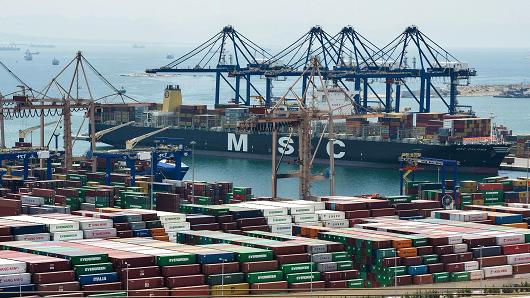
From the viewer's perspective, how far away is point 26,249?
122 ft

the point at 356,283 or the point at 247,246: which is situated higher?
the point at 247,246

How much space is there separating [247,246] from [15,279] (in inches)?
313

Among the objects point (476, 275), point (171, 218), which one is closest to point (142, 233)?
point (171, 218)

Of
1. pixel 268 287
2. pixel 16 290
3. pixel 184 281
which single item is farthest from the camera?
pixel 268 287

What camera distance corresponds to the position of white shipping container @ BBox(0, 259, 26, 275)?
1313 inches

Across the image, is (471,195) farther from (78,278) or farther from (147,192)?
(78,278)

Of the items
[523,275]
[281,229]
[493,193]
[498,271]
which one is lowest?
[523,275]

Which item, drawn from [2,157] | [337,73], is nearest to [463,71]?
[337,73]

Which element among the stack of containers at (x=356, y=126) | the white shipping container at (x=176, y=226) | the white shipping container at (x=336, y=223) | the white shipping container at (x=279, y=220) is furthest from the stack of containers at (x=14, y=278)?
the stack of containers at (x=356, y=126)

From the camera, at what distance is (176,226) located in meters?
43.6

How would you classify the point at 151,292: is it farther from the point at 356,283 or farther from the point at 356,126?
the point at 356,126

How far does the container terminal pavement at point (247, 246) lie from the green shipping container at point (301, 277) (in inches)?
1.5

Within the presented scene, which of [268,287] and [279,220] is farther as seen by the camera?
[279,220]

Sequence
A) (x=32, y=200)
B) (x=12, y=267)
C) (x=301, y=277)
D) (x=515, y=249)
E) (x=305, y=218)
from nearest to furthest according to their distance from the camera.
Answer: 1. (x=12, y=267)
2. (x=301, y=277)
3. (x=515, y=249)
4. (x=305, y=218)
5. (x=32, y=200)
